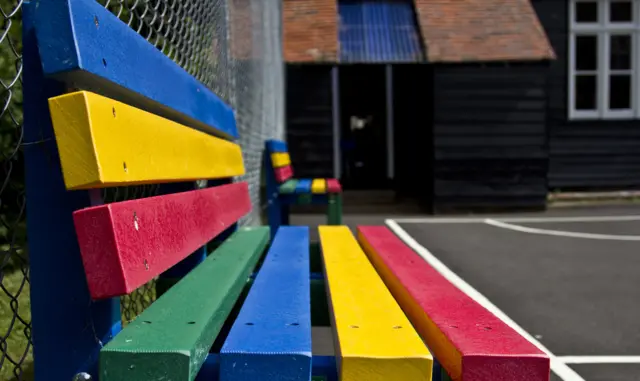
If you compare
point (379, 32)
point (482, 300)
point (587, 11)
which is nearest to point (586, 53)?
point (587, 11)

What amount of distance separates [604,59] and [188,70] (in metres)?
10.00

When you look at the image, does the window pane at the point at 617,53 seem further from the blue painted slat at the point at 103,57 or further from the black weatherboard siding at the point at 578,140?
the blue painted slat at the point at 103,57

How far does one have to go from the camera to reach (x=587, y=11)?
36.0 ft

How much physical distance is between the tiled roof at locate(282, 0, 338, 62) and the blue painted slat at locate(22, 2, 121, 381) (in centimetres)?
837

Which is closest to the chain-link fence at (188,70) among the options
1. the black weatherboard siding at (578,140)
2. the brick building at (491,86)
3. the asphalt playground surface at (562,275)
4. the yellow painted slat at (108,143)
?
the yellow painted slat at (108,143)

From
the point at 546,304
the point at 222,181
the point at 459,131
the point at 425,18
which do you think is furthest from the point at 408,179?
the point at 222,181

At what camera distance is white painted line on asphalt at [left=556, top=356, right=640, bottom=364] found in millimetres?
2592

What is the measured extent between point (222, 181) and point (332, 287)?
1.58m

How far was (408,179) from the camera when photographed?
12.4 meters

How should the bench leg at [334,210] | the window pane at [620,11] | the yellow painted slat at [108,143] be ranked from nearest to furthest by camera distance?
the yellow painted slat at [108,143]
the bench leg at [334,210]
the window pane at [620,11]

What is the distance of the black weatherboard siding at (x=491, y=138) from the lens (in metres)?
9.52

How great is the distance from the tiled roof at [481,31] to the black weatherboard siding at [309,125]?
1.87 m

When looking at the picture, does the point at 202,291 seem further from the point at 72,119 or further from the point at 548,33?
the point at 548,33

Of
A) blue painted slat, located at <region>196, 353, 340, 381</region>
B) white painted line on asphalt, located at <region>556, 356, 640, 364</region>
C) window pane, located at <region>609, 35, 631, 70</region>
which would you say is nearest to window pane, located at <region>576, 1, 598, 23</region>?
window pane, located at <region>609, 35, 631, 70</region>
